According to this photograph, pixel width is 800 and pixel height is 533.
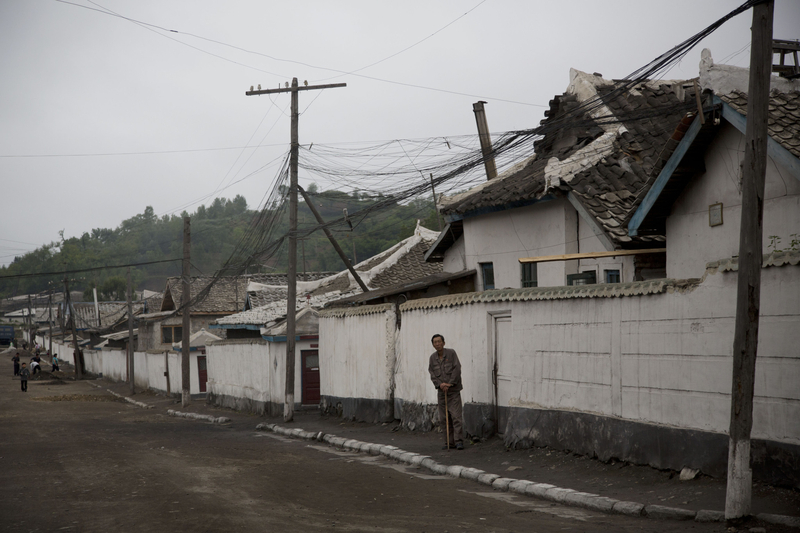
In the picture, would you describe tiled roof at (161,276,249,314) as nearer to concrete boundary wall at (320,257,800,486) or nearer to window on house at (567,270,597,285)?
window on house at (567,270,597,285)

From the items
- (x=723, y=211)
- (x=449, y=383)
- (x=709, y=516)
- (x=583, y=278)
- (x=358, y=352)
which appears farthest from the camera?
(x=358, y=352)

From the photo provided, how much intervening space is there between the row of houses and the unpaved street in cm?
166

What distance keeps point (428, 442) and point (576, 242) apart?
5134 mm

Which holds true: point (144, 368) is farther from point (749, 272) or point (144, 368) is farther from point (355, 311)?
point (749, 272)

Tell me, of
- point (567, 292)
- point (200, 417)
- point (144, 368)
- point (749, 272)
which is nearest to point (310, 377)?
point (200, 417)

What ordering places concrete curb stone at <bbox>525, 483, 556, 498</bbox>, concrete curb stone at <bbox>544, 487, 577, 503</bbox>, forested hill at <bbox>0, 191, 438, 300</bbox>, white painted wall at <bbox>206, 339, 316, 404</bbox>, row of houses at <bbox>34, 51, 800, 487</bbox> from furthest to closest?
1. forested hill at <bbox>0, 191, 438, 300</bbox>
2. white painted wall at <bbox>206, 339, 316, 404</bbox>
3. concrete curb stone at <bbox>525, 483, 556, 498</bbox>
4. concrete curb stone at <bbox>544, 487, 577, 503</bbox>
5. row of houses at <bbox>34, 51, 800, 487</bbox>

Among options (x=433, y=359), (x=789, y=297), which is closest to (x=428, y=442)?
(x=433, y=359)

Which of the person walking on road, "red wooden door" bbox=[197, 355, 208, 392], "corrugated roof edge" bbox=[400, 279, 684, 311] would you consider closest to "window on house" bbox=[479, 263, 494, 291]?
"corrugated roof edge" bbox=[400, 279, 684, 311]

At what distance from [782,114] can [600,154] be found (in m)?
5.27

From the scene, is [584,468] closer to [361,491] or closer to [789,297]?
→ [361,491]

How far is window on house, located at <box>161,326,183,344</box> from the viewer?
170ft

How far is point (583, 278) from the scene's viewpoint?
588 inches

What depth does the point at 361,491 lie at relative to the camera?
9.27 meters

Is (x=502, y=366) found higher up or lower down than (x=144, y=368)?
higher up
